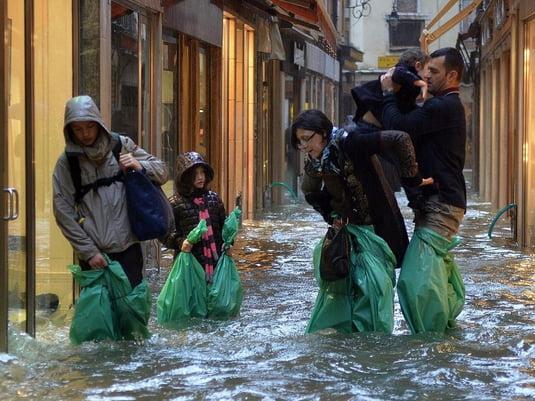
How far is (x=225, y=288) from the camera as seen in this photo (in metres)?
8.72

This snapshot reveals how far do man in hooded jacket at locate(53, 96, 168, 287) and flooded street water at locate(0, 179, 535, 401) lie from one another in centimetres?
57

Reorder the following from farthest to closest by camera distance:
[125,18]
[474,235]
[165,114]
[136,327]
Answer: [474,235], [165,114], [125,18], [136,327]

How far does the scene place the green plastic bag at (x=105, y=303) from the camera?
702cm

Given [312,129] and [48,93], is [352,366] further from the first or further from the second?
[48,93]

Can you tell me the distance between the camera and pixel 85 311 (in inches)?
277

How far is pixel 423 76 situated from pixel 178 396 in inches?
109

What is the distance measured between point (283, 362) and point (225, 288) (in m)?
1.83

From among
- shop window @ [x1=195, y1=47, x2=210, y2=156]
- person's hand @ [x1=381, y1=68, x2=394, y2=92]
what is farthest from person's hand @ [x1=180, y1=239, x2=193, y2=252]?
shop window @ [x1=195, y1=47, x2=210, y2=156]

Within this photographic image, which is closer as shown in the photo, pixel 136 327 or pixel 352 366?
pixel 352 366

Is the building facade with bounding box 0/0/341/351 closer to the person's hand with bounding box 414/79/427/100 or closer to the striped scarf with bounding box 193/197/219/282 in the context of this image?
the striped scarf with bounding box 193/197/219/282

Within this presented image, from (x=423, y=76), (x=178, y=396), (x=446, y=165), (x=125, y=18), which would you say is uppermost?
(x=125, y=18)

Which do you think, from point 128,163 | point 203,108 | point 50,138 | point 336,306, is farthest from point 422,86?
point 203,108

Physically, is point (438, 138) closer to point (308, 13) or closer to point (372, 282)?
point (372, 282)

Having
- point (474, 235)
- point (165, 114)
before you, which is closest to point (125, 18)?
point (165, 114)
